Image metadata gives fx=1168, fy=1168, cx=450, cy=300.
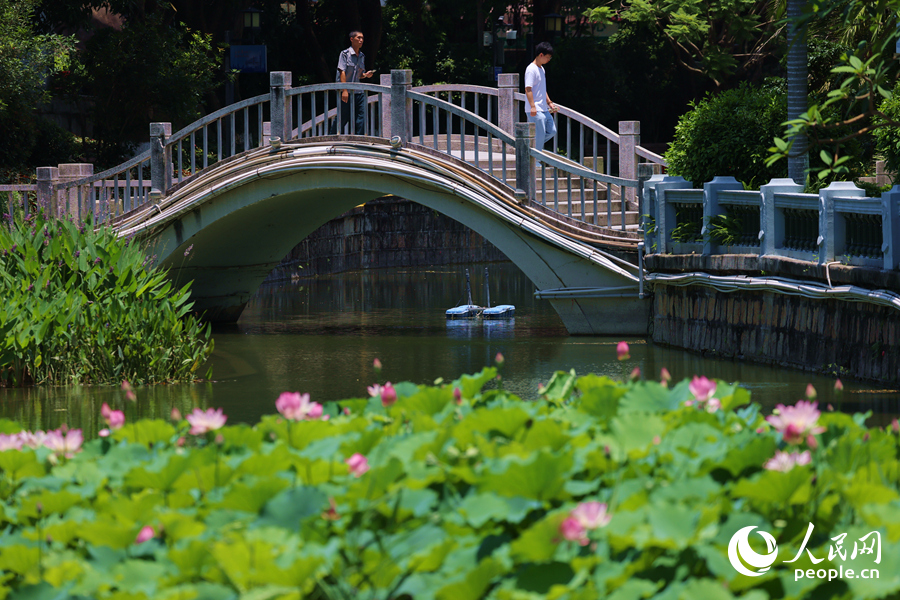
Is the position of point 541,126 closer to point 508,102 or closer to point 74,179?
point 508,102

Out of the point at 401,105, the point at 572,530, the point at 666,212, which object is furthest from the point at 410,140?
the point at 572,530

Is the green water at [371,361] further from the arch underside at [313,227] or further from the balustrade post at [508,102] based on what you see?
the balustrade post at [508,102]

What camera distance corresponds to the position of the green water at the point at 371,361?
8.26m

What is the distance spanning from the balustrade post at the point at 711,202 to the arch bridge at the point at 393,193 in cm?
116

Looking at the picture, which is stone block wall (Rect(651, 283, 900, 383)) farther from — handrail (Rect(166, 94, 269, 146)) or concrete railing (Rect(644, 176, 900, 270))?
handrail (Rect(166, 94, 269, 146))

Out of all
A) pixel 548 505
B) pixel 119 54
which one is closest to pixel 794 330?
pixel 548 505

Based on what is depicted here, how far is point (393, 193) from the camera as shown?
42.3ft

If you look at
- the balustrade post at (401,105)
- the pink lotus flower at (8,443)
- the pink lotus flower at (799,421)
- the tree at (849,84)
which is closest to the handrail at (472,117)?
the balustrade post at (401,105)

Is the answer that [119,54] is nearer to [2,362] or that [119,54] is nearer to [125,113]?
[125,113]

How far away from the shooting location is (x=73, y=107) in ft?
74.7

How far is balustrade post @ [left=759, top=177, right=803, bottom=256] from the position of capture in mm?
9484

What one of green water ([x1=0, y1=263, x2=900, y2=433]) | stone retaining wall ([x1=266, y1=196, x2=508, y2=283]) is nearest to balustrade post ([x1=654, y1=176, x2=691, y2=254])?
green water ([x1=0, y1=263, x2=900, y2=433])

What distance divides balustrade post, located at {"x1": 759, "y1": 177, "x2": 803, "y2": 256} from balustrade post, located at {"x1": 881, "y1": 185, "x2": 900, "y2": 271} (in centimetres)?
145

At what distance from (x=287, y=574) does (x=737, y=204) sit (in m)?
8.35
